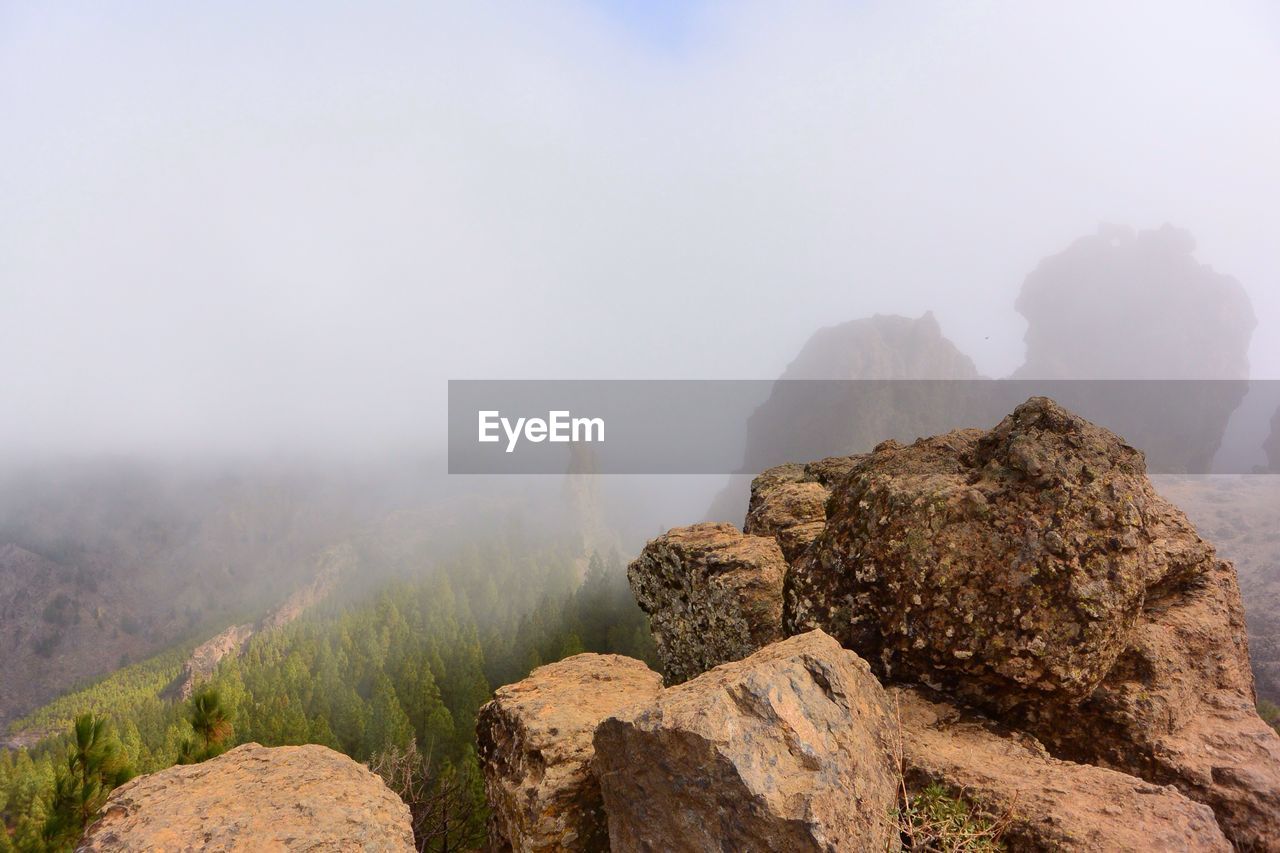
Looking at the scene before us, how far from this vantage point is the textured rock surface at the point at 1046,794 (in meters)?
5.83

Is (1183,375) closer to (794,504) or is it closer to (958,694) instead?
(794,504)

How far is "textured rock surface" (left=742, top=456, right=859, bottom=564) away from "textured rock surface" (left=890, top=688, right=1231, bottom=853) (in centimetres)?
434

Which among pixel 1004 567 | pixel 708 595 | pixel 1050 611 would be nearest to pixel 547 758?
pixel 708 595

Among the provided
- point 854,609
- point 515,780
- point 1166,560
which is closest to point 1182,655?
point 1166,560

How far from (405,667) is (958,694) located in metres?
89.6

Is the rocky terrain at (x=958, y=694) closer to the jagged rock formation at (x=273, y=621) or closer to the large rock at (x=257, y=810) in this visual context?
the large rock at (x=257, y=810)

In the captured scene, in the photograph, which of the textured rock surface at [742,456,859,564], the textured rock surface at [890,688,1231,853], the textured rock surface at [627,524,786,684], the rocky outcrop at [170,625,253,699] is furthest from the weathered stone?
the rocky outcrop at [170,625,253,699]

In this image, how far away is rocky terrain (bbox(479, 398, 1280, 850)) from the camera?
237 inches

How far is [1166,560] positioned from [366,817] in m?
12.9

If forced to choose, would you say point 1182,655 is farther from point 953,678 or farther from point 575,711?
point 575,711

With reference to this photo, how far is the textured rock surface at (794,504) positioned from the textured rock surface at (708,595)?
716mm

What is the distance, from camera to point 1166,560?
10.1 metres

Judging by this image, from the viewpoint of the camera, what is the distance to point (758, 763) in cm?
584

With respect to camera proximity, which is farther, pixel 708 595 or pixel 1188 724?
pixel 708 595
